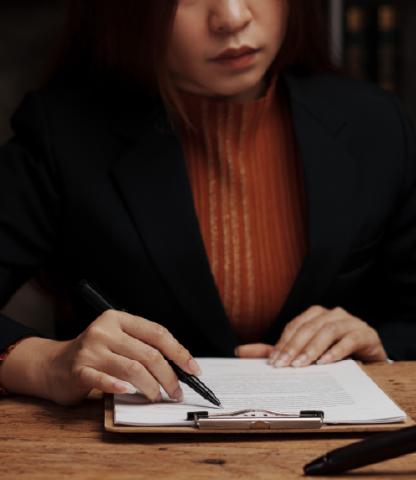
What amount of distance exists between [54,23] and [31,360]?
2.53 ft

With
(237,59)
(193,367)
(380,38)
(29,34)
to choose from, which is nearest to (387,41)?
(380,38)

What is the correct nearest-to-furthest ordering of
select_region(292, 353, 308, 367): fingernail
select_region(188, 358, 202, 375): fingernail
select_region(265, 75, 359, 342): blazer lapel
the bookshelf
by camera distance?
select_region(188, 358, 202, 375): fingernail → select_region(292, 353, 308, 367): fingernail → select_region(265, 75, 359, 342): blazer lapel → the bookshelf

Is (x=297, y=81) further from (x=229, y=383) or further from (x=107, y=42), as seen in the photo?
(x=229, y=383)

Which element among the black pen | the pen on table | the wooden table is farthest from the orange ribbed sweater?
the black pen

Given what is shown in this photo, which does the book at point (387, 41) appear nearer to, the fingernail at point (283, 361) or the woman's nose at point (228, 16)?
the woman's nose at point (228, 16)

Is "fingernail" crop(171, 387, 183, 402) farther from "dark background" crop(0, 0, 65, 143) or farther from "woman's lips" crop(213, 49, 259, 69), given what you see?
"dark background" crop(0, 0, 65, 143)

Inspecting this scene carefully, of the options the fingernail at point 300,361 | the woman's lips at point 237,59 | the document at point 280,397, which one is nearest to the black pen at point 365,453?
the document at point 280,397

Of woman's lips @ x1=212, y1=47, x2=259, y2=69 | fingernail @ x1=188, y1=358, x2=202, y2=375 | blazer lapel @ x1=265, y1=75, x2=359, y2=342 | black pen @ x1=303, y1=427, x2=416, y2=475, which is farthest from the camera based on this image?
blazer lapel @ x1=265, y1=75, x2=359, y2=342

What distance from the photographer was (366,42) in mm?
2557

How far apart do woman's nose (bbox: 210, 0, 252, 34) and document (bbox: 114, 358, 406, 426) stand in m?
0.48

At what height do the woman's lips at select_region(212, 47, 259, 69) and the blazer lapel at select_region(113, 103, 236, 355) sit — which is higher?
the woman's lips at select_region(212, 47, 259, 69)

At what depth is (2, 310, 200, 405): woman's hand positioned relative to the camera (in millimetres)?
1051

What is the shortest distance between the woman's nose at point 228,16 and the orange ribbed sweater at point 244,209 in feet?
0.62

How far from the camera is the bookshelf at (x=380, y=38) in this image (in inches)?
100
